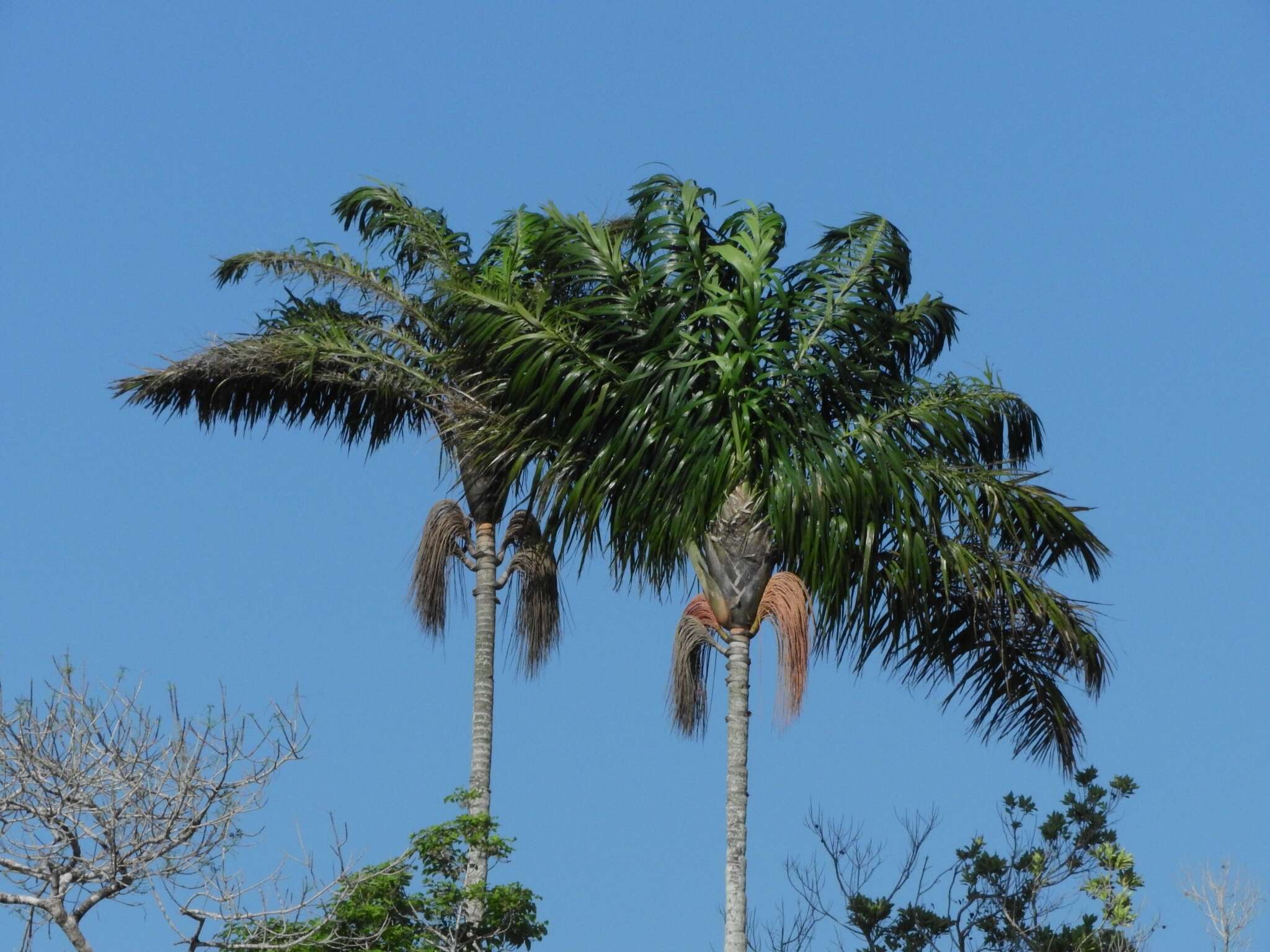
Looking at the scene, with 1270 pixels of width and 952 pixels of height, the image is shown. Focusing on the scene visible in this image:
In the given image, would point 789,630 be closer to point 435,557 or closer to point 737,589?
point 737,589

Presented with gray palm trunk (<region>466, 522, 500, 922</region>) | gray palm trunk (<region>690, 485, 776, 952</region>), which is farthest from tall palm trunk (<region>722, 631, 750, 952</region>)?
gray palm trunk (<region>466, 522, 500, 922</region>)

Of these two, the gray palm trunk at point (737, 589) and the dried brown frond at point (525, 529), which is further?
the dried brown frond at point (525, 529)

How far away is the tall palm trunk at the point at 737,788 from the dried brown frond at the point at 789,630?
34cm

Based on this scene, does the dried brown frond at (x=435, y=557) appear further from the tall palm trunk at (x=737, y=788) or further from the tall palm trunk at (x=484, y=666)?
the tall palm trunk at (x=737, y=788)

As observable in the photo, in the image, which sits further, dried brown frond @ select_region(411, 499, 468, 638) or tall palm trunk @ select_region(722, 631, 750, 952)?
dried brown frond @ select_region(411, 499, 468, 638)

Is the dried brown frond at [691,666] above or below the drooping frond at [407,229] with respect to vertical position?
below

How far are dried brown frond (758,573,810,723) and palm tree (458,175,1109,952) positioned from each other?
0.02 m

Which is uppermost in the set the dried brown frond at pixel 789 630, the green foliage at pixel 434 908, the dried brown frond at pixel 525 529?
the dried brown frond at pixel 525 529

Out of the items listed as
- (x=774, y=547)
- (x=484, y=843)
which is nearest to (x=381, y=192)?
(x=774, y=547)

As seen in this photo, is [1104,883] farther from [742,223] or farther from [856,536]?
[742,223]

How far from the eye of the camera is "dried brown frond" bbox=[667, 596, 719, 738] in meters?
23.1

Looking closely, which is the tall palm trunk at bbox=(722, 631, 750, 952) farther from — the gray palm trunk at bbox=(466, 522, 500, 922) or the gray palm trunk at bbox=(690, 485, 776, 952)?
the gray palm trunk at bbox=(466, 522, 500, 922)

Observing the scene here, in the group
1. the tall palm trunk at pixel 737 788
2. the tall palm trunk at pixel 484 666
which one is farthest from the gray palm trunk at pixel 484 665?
the tall palm trunk at pixel 737 788

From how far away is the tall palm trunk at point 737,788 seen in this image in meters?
21.6
